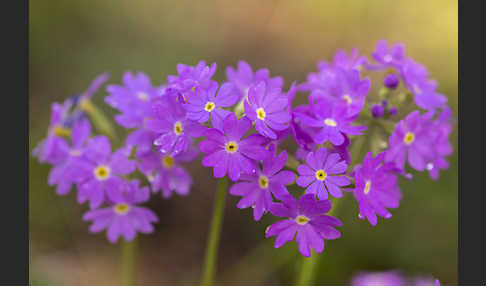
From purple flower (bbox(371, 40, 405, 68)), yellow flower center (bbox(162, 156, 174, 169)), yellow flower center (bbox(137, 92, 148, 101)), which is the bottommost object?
yellow flower center (bbox(162, 156, 174, 169))

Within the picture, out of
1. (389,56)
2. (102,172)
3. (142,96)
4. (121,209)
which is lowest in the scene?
(121,209)

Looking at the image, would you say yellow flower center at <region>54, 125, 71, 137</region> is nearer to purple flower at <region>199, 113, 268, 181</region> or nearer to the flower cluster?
the flower cluster

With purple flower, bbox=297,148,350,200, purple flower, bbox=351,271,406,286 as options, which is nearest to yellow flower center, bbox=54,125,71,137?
purple flower, bbox=297,148,350,200

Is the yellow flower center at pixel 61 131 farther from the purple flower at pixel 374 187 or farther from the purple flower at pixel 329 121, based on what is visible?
the purple flower at pixel 374 187

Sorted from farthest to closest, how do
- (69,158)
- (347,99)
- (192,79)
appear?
(69,158) → (347,99) → (192,79)

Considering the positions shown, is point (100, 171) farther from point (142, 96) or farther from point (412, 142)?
point (412, 142)

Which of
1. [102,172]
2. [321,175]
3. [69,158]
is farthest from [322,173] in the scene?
[69,158]

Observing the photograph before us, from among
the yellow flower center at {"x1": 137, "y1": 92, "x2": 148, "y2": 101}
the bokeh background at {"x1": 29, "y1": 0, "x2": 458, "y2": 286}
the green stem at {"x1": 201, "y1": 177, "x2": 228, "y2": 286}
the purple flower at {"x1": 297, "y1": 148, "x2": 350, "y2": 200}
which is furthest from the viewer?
the bokeh background at {"x1": 29, "y1": 0, "x2": 458, "y2": 286}

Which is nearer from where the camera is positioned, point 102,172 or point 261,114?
point 261,114
